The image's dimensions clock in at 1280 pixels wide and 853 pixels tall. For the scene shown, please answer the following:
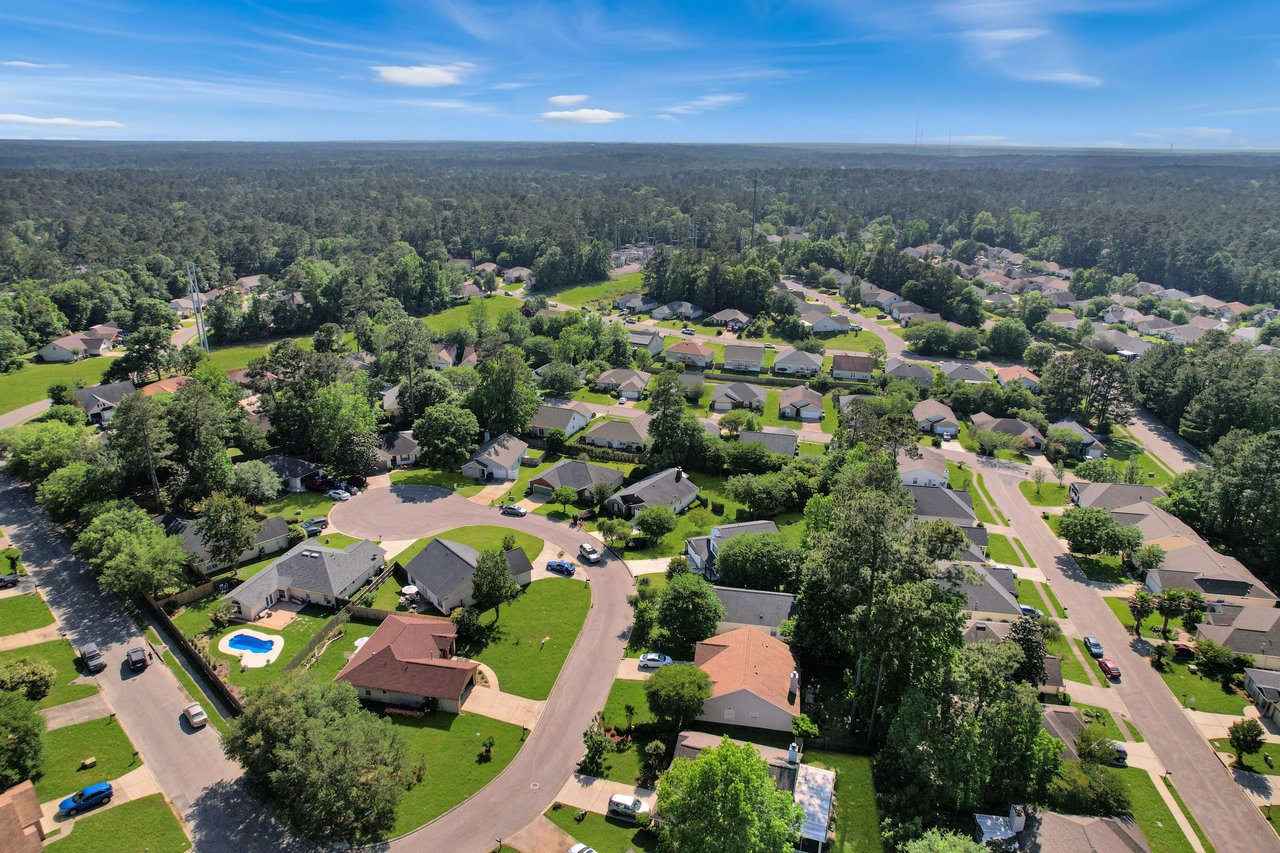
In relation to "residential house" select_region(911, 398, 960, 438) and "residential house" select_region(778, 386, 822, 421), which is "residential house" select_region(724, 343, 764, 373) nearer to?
"residential house" select_region(778, 386, 822, 421)

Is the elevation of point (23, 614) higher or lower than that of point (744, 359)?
higher

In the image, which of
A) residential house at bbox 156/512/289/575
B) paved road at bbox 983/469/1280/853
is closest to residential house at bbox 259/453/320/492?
residential house at bbox 156/512/289/575

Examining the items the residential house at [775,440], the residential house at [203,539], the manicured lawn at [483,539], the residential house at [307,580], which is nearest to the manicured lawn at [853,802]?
the manicured lawn at [483,539]

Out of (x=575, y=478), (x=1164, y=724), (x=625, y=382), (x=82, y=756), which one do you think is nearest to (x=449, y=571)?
(x=575, y=478)

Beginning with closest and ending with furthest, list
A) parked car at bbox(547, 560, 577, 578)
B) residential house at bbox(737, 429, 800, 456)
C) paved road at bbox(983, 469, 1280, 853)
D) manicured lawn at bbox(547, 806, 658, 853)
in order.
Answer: manicured lawn at bbox(547, 806, 658, 853) → paved road at bbox(983, 469, 1280, 853) → parked car at bbox(547, 560, 577, 578) → residential house at bbox(737, 429, 800, 456)

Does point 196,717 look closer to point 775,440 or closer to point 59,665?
point 59,665

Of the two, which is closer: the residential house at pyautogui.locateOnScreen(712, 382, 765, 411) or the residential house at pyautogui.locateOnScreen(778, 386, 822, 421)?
the residential house at pyautogui.locateOnScreen(778, 386, 822, 421)

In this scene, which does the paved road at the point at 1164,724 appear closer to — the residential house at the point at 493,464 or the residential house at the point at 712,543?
the residential house at the point at 712,543
